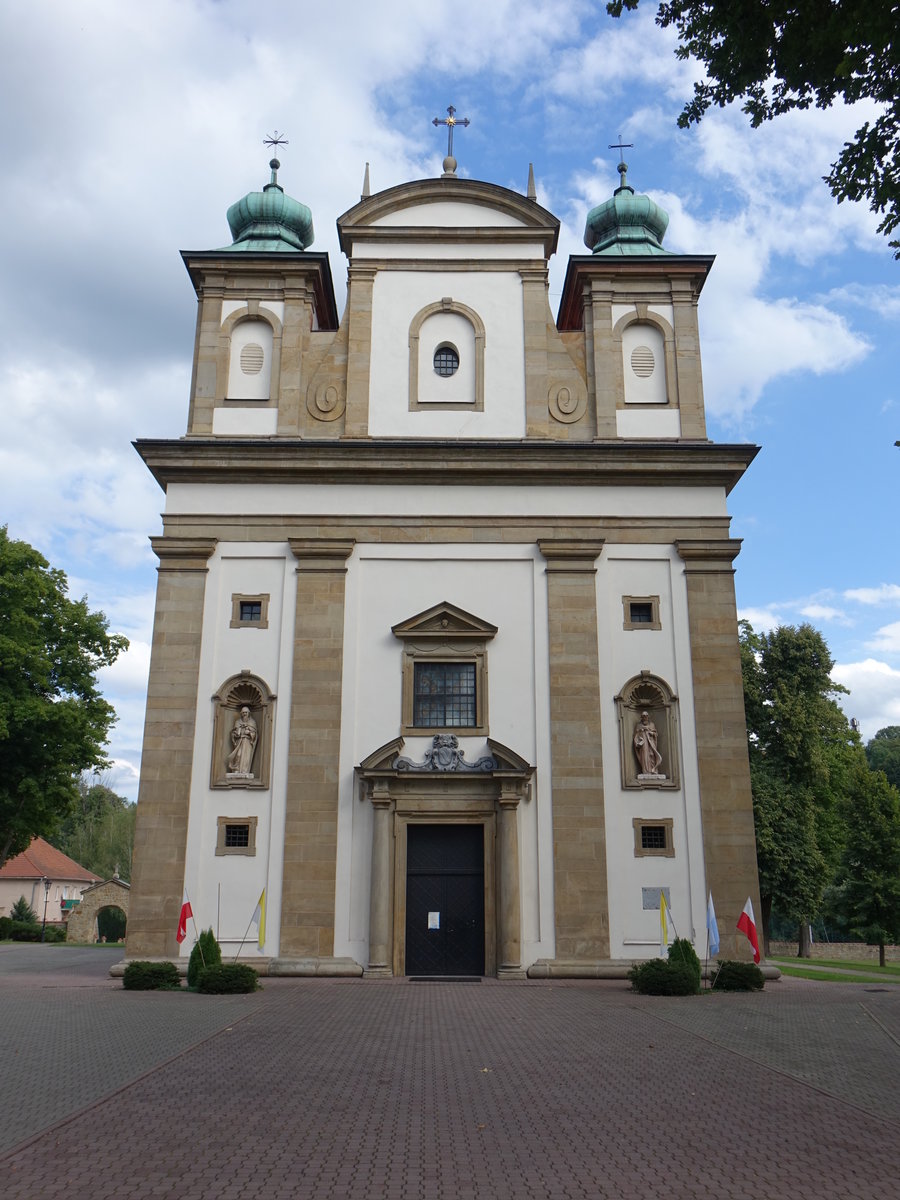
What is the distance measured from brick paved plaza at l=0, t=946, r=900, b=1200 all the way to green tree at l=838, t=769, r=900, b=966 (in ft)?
66.4

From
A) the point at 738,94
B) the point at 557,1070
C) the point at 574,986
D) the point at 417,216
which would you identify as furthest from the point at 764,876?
the point at 738,94

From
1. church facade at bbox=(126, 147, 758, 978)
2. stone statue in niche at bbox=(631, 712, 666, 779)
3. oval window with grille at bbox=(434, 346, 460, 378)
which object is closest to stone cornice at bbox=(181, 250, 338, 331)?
church facade at bbox=(126, 147, 758, 978)

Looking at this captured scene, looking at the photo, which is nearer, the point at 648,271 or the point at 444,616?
the point at 444,616

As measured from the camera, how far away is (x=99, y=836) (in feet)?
241

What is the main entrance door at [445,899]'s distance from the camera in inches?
863

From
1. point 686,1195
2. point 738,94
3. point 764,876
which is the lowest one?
point 686,1195

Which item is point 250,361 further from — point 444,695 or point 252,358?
point 444,695

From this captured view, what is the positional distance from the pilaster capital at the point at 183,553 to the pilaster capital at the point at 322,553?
194 cm

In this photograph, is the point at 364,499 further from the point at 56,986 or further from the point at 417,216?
the point at 56,986

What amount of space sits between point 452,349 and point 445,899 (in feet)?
41.9

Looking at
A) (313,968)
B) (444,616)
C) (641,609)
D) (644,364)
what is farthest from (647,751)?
(644,364)

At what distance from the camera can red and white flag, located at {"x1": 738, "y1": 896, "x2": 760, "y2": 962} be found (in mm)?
20375

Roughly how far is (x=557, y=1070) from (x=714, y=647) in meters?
13.2

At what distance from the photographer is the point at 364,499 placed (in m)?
24.3
